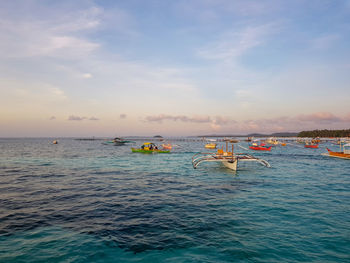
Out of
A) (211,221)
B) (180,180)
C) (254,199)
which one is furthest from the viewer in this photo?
(180,180)

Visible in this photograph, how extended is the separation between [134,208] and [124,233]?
3.79m

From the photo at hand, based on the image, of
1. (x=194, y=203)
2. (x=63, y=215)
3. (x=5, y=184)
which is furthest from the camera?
(x=5, y=184)

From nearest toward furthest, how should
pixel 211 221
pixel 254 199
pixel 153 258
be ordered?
pixel 153 258
pixel 211 221
pixel 254 199

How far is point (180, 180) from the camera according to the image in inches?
909

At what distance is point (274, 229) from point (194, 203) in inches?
216

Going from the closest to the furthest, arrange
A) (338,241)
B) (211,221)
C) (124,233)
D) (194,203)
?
(338,241)
(124,233)
(211,221)
(194,203)

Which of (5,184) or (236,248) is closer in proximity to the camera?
(236,248)

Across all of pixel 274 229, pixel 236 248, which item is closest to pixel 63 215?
pixel 236 248

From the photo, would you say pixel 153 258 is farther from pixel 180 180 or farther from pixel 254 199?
pixel 180 180

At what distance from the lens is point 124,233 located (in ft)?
32.3

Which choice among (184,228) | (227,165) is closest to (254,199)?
(184,228)

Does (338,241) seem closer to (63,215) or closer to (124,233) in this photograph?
(124,233)

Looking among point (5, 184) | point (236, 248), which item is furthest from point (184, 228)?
point (5, 184)

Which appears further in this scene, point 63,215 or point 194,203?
point 194,203
